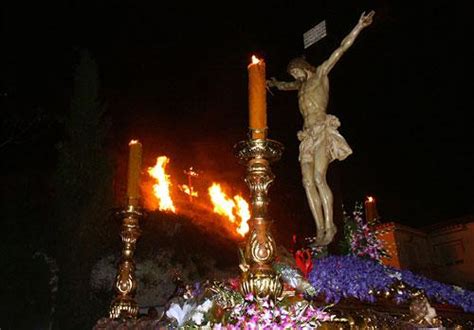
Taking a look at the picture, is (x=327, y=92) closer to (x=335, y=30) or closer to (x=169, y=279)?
(x=335, y=30)

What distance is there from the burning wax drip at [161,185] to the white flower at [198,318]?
42.3 ft

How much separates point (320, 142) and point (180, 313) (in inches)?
146

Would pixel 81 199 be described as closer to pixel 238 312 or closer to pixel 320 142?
pixel 320 142

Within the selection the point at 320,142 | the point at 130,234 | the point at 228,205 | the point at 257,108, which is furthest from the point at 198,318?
the point at 228,205

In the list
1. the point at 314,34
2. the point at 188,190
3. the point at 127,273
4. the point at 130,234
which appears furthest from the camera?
the point at 188,190

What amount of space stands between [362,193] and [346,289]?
12.7 metres

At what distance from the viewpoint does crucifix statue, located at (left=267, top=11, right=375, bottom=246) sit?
20.7ft

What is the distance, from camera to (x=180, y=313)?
3.45m

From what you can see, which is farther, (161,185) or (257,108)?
(161,185)

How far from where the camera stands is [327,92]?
6.79 metres

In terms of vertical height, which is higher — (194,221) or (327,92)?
(194,221)

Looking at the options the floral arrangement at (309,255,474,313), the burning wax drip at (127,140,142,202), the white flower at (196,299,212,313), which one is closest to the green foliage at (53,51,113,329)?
the burning wax drip at (127,140,142,202)

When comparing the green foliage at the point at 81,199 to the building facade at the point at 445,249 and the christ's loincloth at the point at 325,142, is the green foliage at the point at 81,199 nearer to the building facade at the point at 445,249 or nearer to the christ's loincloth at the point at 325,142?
the christ's loincloth at the point at 325,142

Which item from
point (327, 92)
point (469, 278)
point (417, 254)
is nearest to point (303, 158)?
point (327, 92)
